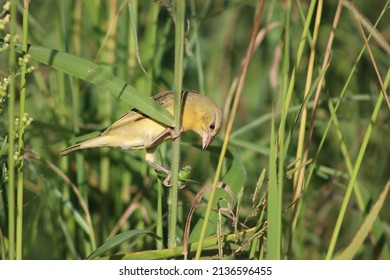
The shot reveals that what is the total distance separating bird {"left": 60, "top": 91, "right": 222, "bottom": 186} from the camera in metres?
2.85

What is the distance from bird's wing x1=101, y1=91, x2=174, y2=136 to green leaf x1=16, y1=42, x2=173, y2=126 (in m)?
0.74

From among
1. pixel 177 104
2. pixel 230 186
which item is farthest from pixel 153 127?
pixel 177 104

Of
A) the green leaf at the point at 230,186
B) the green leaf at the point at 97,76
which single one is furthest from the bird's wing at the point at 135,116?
the green leaf at the point at 97,76

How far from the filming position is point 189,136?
3.73 m

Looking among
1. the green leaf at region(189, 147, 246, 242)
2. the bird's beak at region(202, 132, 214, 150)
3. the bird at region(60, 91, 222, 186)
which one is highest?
the bird at region(60, 91, 222, 186)

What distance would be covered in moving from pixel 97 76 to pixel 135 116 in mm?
902

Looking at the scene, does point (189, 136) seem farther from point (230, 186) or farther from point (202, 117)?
point (230, 186)

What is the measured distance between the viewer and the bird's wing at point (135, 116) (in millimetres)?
2814

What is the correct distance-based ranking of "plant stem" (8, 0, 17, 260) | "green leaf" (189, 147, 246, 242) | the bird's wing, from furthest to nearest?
1. the bird's wing
2. "green leaf" (189, 147, 246, 242)
3. "plant stem" (8, 0, 17, 260)

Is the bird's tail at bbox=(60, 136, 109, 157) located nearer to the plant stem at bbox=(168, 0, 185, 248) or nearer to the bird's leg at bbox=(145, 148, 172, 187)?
the bird's leg at bbox=(145, 148, 172, 187)

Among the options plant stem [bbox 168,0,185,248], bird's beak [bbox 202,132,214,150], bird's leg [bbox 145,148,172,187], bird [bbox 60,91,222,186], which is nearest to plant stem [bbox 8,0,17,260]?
plant stem [bbox 168,0,185,248]

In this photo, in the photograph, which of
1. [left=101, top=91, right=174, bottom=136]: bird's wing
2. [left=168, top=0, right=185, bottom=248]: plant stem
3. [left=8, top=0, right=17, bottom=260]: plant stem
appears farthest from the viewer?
[left=101, top=91, right=174, bottom=136]: bird's wing

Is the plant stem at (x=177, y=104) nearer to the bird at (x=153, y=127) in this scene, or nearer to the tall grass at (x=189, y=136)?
the tall grass at (x=189, y=136)

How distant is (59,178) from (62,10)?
82cm
